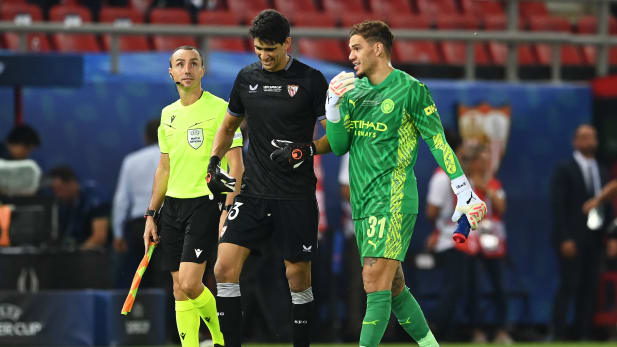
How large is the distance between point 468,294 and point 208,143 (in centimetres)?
564

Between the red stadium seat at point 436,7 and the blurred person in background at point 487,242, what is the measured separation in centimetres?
696

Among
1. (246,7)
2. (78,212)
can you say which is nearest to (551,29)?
(246,7)

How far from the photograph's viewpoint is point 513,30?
1518 centimetres

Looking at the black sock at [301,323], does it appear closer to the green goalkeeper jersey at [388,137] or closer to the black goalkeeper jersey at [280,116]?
the black goalkeeper jersey at [280,116]

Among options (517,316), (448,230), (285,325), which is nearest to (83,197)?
(285,325)

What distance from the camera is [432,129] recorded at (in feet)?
26.0

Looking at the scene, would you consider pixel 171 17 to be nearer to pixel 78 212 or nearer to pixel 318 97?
pixel 78 212

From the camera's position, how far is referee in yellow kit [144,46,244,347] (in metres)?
8.84

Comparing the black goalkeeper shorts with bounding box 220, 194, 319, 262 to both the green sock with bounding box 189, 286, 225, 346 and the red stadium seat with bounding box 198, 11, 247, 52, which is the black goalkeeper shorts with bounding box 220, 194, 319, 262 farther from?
the red stadium seat with bounding box 198, 11, 247, 52

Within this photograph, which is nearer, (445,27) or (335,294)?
(335,294)

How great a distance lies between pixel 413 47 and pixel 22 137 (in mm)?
8022

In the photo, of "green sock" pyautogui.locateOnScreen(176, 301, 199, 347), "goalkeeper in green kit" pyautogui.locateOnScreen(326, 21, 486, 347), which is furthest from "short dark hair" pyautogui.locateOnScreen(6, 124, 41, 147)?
"goalkeeper in green kit" pyautogui.locateOnScreen(326, 21, 486, 347)

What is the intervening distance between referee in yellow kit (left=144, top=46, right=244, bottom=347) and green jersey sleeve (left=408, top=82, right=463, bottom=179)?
59.9 inches

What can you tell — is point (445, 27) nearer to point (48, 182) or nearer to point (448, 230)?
point (448, 230)
